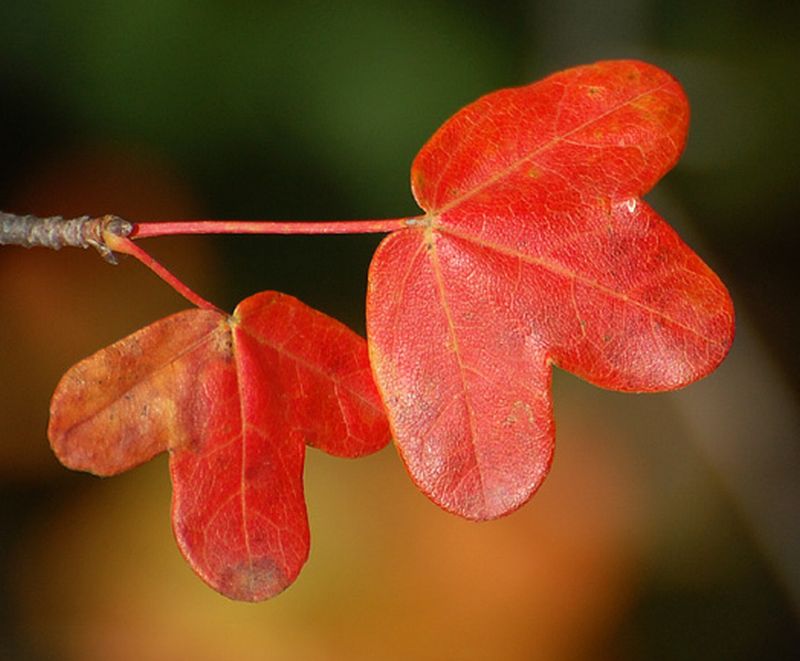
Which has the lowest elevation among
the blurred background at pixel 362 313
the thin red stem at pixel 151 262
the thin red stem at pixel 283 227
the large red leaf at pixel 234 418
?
the blurred background at pixel 362 313

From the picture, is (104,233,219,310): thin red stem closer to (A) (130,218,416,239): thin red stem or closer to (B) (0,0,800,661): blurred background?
(A) (130,218,416,239): thin red stem

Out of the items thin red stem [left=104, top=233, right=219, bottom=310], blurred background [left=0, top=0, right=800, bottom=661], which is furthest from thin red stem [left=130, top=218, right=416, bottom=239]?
blurred background [left=0, top=0, right=800, bottom=661]

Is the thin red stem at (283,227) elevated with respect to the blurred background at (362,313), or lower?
elevated

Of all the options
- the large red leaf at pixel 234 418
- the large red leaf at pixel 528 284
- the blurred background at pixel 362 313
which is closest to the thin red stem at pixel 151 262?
the large red leaf at pixel 234 418

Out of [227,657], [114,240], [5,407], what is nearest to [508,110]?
[114,240]

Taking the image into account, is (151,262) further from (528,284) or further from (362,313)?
(362,313)

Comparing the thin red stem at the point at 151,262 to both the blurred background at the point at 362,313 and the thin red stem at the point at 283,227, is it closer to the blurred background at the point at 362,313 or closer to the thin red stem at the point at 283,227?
the thin red stem at the point at 283,227

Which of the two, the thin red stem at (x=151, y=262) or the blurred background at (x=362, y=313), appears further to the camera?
the blurred background at (x=362, y=313)
